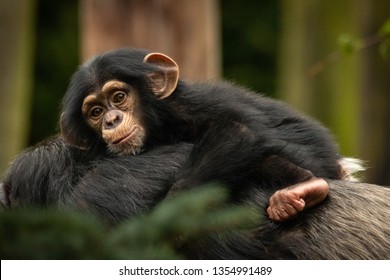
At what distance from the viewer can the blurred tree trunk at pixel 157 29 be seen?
36.1 ft

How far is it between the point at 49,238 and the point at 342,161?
371cm

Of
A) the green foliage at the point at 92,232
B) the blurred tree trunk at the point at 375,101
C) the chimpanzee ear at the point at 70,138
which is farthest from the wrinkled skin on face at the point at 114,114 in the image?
the blurred tree trunk at the point at 375,101

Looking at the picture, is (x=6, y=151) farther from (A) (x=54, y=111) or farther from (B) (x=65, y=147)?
(B) (x=65, y=147)

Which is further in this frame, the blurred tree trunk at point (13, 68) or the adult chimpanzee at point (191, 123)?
the blurred tree trunk at point (13, 68)

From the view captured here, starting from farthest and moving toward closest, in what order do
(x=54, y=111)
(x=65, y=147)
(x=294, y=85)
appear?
(x=54, y=111) → (x=294, y=85) → (x=65, y=147)

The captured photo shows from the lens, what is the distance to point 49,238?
3160 millimetres

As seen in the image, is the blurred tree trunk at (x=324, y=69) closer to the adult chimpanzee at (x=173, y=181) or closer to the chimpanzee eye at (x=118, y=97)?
the chimpanzee eye at (x=118, y=97)

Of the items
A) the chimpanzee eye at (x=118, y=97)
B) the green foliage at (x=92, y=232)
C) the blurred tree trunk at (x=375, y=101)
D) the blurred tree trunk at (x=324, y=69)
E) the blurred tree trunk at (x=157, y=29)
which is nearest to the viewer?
the green foliage at (x=92, y=232)

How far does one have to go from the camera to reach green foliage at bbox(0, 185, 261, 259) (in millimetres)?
3137

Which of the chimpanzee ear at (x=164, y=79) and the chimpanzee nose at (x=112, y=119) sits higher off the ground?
the chimpanzee ear at (x=164, y=79)

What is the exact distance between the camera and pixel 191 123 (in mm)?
5852

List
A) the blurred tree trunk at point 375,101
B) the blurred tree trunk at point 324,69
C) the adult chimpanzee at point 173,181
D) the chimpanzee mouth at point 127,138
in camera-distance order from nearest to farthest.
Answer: the adult chimpanzee at point 173,181
the chimpanzee mouth at point 127,138
the blurred tree trunk at point 375,101
the blurred tree trunk at point 324,69

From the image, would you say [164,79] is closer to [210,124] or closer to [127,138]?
[127,138]
